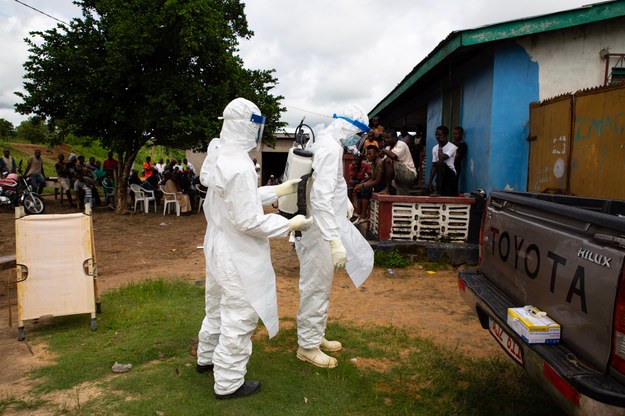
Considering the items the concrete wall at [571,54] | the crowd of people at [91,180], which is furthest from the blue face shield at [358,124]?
the crowd of people at [91,180]

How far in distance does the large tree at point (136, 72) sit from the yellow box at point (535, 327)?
9.91m

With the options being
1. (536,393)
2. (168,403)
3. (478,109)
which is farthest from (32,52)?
(536,393)

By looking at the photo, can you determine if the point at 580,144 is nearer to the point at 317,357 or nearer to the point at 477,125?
the point at 477,125

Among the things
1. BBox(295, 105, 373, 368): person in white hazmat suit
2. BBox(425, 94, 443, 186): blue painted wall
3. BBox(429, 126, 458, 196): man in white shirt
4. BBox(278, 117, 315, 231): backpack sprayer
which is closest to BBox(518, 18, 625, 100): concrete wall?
BBox(429, 126, 458, 196): man in white shirt

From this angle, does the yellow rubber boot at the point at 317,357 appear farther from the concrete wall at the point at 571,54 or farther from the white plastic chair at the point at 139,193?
the white plastic chair at the point at 139,193

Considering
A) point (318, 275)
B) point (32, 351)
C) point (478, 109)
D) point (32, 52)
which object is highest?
point (32, 52)

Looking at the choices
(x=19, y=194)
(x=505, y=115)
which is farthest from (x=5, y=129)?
(x=505, y=115)

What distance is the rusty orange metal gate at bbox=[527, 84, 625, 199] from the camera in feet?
15.9

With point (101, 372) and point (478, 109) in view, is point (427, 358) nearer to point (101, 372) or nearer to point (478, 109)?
point (101, 372)

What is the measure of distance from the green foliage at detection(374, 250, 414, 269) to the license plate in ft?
12.4

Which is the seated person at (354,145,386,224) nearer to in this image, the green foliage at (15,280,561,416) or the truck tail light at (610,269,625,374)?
the green foliage at (15,280,561,416)

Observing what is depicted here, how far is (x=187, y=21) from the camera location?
10.5m

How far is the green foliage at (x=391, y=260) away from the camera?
6.56 m

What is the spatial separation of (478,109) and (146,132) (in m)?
9.04
